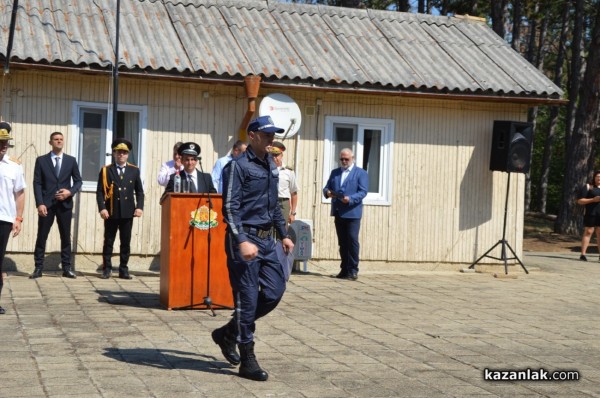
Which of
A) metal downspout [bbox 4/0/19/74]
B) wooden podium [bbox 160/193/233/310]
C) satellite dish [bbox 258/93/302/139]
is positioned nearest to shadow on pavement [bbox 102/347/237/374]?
wooden podium [bbox 160/193/233/310]

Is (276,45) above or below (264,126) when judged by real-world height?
above

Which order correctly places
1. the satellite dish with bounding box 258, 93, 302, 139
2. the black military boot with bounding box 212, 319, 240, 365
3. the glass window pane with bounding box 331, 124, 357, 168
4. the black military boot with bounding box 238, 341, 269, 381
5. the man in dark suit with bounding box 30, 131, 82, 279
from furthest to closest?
the glass window pane with bounding box 331, 124, 357, 168 → the satellite dish with bounding box 258, 93, 302, 139 → the man in dark suit with bounding box 30, 131, 82, 279 → the black military boot with bounding box 212, 319, 240, 365 → the black military boot with bounding box 238, 341, 269, 381

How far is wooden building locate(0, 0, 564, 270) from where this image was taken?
51.3ft

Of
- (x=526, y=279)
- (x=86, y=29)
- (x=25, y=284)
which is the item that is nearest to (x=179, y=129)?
(x=86, y=29)

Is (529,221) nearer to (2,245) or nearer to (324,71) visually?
(324,71)

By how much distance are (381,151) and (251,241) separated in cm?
943

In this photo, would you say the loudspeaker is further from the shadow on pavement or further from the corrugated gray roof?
the shadow on pavement

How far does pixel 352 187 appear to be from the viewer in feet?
52.1

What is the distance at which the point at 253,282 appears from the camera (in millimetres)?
8133

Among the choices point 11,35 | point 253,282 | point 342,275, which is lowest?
point 342,275

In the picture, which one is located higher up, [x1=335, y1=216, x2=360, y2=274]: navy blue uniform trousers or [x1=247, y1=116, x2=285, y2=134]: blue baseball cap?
[x1=247, y1=116, x2=285, y2=134]: blue baseball cap

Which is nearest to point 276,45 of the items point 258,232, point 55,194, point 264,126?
point 55,194

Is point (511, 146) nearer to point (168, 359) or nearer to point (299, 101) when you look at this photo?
point (299, 101)

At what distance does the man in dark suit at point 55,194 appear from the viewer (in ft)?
47.6
